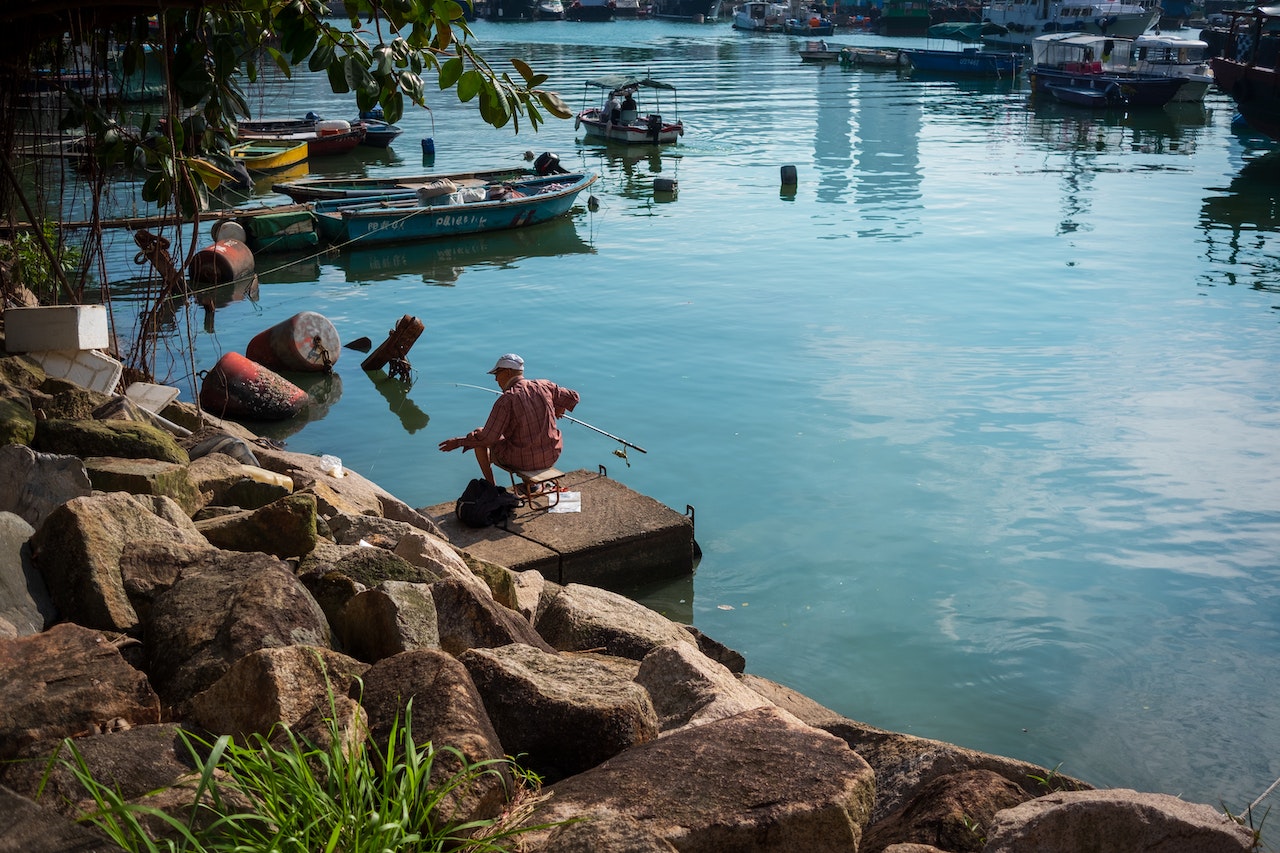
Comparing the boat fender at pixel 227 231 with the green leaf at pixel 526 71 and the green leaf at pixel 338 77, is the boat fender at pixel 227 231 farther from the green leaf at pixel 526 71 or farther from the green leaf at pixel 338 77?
the green leaf at pixel 526 71

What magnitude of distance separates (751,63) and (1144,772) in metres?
61.2

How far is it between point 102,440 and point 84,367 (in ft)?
5.19

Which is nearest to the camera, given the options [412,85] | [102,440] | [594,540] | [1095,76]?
[412,85]

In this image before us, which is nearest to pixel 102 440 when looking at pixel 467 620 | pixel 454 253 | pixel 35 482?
pixel 35 482

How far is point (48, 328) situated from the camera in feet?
23.4

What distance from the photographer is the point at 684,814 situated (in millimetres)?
3291

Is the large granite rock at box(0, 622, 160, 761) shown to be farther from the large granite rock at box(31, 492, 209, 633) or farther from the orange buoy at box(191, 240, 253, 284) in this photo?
the orange buoy at box(191, 240, 253, 284)

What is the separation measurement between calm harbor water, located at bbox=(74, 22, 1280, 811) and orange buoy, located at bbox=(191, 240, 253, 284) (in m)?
0.80

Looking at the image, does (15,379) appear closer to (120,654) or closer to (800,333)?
(120,654)

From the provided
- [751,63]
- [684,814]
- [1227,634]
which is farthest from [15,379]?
[751,63]

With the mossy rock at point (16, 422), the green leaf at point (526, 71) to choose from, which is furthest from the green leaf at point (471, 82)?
the mossy rock at point (16, 422)

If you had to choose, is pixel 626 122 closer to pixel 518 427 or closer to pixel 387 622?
pixel 518 427

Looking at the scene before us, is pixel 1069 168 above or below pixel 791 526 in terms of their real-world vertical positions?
above

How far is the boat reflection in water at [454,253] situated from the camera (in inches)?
791
